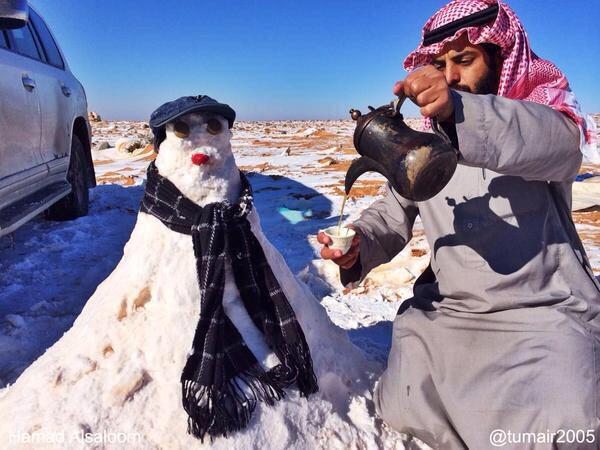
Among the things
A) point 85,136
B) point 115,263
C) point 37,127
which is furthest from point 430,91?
point 85,136

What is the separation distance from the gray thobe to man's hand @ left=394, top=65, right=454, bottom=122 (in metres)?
0.06

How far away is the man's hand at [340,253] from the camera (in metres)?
1.79

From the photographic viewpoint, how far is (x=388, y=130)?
1.28 meters

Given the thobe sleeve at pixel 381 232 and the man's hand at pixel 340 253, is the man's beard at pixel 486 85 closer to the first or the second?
the thobe sleeve at pixel 381 232

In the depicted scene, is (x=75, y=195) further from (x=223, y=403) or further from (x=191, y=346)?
(x=223, y=403)

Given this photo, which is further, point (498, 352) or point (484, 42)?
point (484, 42)

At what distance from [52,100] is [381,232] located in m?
3.26

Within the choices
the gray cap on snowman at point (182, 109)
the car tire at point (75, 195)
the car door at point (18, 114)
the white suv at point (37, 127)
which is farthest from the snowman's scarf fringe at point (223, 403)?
the car tire at point (75, 195)

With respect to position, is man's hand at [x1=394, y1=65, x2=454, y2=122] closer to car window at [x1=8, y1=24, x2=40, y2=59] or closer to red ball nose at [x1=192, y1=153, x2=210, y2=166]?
red ball nose at [x1=192, y1=153, x2=210, y2=166]

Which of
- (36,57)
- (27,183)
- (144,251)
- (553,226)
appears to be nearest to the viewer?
(144,251)

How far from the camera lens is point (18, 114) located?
2928mm

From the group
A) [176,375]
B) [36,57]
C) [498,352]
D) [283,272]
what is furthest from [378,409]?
[36,57]

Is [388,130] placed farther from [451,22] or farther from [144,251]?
[144,251]

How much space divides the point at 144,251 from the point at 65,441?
0.62 meters
